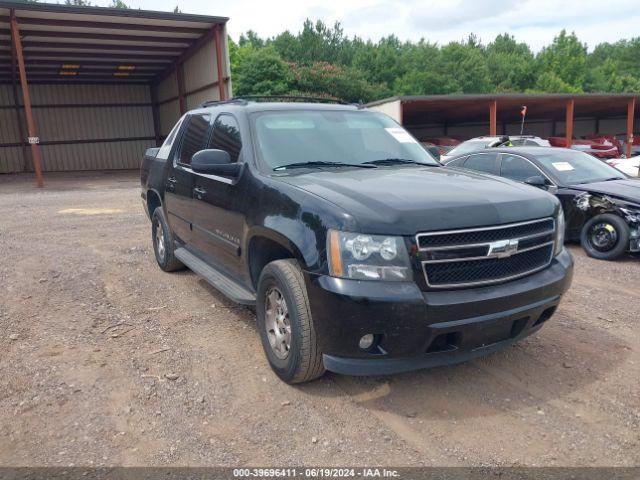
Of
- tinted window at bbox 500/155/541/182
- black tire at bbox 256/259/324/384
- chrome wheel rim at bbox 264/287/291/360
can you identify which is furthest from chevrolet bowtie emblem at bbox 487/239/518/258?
tinted window at bbox 500/155/541/182

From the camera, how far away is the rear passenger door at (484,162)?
26.4 feet

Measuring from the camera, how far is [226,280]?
4.14 metres

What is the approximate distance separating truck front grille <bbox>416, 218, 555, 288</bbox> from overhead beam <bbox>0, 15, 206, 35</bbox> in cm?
1709

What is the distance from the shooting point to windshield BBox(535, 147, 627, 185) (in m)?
7.21

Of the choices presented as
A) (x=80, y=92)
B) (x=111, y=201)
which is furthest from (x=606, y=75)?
(x=111, y=201)

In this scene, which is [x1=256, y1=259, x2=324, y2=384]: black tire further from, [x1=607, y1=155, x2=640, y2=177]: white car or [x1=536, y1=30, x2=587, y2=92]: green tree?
[x1=536, y1=30, x2=587, y2=92]: green tree

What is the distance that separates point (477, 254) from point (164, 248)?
3.95m

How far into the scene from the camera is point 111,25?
1723 cm

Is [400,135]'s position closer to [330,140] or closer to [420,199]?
[330,140]

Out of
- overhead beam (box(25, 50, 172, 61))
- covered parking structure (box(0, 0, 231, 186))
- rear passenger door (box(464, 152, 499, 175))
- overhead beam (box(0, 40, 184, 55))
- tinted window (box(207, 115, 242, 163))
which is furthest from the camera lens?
overhead beam (box(25, 50, 172, 61))

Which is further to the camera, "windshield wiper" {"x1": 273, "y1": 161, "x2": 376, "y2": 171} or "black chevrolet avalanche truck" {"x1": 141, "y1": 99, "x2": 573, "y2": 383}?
"windshield wiper" {"x1": 273, "y1": 161, "x2": 376, "y2": 171}

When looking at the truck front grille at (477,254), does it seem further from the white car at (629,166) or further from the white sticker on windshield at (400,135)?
the white car at (629,166)

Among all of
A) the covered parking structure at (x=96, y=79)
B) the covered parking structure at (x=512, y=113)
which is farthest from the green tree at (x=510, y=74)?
the covered parking structure at (x=96, y=79)

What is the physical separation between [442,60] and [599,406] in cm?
6330
